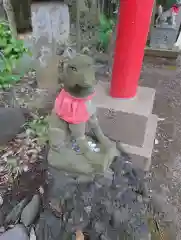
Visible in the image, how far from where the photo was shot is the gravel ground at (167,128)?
1.49 metres

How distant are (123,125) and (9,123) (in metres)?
0.59

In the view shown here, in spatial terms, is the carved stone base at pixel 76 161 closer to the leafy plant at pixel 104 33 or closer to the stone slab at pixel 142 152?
the stone slab at pixel 142 152

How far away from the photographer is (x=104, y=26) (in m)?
2.33

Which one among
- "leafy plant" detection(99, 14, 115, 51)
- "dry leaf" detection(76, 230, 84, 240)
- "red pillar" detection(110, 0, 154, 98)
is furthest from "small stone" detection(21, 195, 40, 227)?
"leafy plant" detection(99, 14, 115, 51)

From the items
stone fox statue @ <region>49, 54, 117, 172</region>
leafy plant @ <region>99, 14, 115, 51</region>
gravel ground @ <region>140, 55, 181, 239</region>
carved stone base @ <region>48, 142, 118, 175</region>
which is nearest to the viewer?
stone fox statue @ <region>49, 54, 117, 172</region>

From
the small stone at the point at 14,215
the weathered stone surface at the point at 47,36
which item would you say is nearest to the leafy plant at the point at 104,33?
the weathered stone surface at the point at 47,36

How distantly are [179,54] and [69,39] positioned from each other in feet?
3.53

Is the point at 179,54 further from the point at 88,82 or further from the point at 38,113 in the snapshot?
the point at 88,82

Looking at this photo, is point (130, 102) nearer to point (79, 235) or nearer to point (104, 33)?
point (79, 235)

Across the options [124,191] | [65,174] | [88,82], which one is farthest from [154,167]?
[88,82]

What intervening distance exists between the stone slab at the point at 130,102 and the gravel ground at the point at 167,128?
1.24ft

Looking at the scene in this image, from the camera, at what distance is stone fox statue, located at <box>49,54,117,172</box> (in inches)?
34.2

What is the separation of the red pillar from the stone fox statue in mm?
359

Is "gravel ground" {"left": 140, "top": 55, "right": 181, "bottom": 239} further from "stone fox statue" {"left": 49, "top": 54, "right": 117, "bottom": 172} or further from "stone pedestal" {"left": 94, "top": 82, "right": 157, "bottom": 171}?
"stone fox statue" {"left": 49, "top": 54, "right": 117, "bottom": 172}
